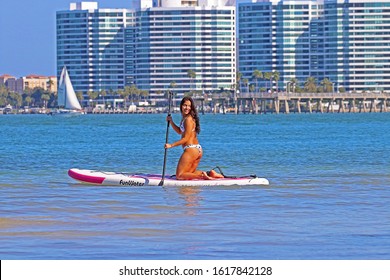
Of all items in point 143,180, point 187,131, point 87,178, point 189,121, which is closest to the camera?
point 189,121

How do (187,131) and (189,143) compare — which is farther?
(189,143)

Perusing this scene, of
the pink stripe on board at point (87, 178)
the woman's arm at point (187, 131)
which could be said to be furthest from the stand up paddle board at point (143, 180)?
the woman's arm at point (187, 131)

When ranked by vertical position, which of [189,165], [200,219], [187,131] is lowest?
[200,219]

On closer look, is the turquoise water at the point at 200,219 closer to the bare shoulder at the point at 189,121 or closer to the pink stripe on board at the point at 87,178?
the pink stripe on board at the point at 87,178

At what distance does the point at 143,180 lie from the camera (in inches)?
1069

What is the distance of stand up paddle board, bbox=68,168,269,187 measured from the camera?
1046 inches

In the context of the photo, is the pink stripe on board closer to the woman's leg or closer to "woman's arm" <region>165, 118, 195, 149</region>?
the woman's leg

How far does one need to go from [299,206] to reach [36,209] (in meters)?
5.02

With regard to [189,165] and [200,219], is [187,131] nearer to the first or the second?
[189,165]

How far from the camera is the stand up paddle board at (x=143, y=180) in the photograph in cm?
2656

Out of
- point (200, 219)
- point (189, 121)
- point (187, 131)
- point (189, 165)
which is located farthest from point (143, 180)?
point (200, 219)

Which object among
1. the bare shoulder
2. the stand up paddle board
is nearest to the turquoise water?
the stand up paddle board

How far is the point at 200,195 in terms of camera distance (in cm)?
2527

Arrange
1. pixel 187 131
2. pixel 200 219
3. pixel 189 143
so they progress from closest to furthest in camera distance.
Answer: pixel 200 219 < pixel 187 131 < pixel 189 143
